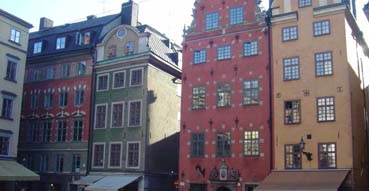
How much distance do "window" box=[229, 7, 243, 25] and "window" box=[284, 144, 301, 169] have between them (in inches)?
349

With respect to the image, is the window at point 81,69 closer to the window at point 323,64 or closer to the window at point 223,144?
the window at point 223,144

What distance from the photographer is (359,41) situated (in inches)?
1203

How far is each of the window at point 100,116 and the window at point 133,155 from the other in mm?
3327

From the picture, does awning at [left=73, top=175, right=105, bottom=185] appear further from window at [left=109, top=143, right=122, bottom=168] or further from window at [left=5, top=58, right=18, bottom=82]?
window at [left=5, top=58, right=18, bottom=82]

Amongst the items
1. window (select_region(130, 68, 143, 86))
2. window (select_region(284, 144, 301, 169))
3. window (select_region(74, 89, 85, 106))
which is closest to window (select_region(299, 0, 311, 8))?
window (select_region(284, 144, 301, 169))

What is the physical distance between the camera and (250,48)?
1168 inches

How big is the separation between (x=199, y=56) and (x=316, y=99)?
873 centimetres

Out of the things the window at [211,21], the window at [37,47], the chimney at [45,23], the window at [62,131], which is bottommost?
the window at [62,131]

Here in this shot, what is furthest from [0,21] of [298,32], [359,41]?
[359,41]

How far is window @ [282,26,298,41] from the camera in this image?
28.0m

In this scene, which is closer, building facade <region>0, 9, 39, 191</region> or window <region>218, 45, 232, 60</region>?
window <region>218, 45, 232, 60</region>

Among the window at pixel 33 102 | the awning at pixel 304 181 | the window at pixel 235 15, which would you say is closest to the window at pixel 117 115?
the window at pixel 33 102

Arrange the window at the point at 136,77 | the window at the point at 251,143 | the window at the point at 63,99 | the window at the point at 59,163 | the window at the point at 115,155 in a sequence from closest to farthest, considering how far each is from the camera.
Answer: the window at the point at 251,143, the window at the point at 115,155, the window at the point at 136,77, the window at the point at 59,163, the window at the point at 63,99

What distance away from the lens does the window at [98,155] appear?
35719mm
